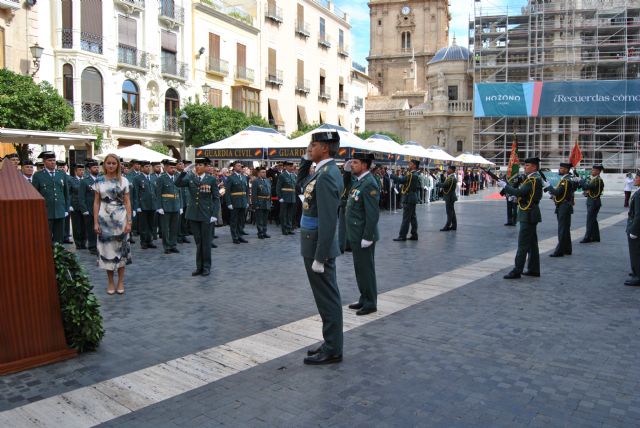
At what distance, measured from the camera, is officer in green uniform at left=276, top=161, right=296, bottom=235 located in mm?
14195

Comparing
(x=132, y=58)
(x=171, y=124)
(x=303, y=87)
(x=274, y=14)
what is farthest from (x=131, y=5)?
(x=303, y=87)

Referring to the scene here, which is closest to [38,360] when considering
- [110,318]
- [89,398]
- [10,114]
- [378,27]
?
[89,398]

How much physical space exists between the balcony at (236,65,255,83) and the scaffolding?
23.5m

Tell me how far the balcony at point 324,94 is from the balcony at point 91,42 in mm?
23306

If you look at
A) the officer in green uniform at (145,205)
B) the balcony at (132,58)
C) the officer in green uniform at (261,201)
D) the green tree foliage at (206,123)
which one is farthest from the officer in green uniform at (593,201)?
the balcony at (132,58)

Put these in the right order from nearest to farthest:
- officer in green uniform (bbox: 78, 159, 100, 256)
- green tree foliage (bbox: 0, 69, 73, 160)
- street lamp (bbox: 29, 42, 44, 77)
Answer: officer in green uniform (bbox: 78, 159, 100, 256) < green tree foliage (bbox: 0, 69, 73, 160) < street lamp (bbox: 29, 42, 44, 77)

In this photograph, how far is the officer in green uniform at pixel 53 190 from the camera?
410 inches

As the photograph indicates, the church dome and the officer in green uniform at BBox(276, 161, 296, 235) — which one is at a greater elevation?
the church dome

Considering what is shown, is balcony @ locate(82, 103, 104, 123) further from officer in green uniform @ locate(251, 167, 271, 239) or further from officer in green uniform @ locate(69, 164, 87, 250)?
officer in green uniform @ locate(69, 164, 87, 250)

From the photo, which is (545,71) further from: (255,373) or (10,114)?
(255,373)

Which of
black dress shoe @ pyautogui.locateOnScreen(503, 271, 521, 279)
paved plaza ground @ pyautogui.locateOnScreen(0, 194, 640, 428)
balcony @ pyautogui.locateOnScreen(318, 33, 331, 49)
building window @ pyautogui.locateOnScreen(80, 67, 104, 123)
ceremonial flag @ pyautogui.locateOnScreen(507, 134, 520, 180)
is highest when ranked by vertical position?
balcony @ pyautogui.locateOnScreen(318, 33, 331, 49)

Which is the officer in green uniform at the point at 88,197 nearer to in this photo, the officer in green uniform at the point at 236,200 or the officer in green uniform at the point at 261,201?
the officer in green uniform at the point at 236,200

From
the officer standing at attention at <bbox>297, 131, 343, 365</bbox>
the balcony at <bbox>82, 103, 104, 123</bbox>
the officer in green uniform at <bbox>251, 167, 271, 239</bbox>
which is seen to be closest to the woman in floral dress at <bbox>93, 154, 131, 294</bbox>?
the officer standing at attention at <bbox>297, 131, 343, 365</bbox>

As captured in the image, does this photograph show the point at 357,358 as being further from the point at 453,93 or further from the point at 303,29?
the point at 453,93
